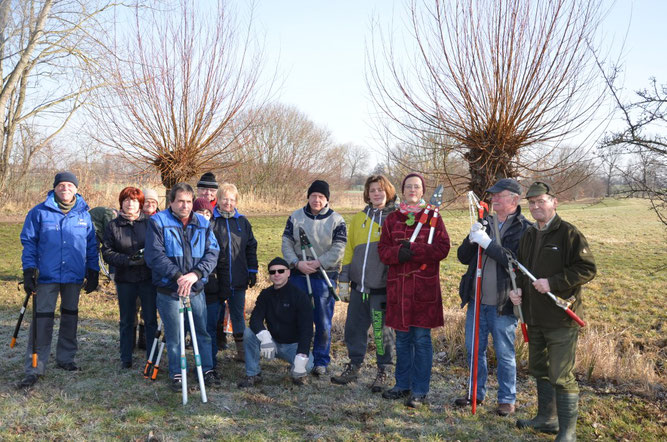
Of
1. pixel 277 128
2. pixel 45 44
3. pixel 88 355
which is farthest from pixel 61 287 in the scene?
pixel 277 128

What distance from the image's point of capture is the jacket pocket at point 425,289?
4.13 m

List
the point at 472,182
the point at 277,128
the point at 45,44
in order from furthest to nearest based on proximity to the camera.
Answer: the point at 277,128 < the point at 45,44 < the point at 472,182

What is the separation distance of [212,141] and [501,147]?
442 cm

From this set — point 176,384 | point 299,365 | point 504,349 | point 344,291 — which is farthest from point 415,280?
point 176,384

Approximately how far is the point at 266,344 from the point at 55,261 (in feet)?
7.59

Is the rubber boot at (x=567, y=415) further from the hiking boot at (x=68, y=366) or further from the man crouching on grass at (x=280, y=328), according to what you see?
the hiking boot at (x=68, y=366)

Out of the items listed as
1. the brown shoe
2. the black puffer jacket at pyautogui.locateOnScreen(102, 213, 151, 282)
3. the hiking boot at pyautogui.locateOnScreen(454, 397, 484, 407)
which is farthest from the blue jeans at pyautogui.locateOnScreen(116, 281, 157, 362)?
the brown shoe

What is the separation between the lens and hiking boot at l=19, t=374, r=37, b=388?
4406 mm

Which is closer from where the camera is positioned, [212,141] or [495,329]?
[495,329]

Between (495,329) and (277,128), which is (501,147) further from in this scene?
(277,128)

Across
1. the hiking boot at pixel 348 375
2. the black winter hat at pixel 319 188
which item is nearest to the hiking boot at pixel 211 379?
the hiking boot at pixel 348 375

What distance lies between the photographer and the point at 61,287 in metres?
4.85

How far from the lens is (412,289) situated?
4168mm

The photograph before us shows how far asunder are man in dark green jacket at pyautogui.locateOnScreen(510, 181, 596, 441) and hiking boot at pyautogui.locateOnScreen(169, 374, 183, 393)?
3009mm
